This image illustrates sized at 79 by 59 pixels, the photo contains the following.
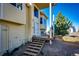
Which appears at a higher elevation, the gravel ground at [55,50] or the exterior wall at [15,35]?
the exterior wall at [15,35]

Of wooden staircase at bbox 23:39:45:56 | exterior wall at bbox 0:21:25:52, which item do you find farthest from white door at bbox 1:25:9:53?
wooden staircase at bbox 23:39:45:56

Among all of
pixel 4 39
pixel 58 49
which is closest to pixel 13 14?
pixel 4 39

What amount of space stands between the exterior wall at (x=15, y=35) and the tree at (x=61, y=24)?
1.90ft

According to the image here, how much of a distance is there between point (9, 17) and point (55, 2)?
0.79 meters

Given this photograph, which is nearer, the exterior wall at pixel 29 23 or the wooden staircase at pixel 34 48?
the wooden staircase at pixel 34 48

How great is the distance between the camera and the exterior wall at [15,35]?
2705 millimetres

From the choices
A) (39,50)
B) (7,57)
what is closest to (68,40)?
(39,50)

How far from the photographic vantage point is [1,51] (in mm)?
2652

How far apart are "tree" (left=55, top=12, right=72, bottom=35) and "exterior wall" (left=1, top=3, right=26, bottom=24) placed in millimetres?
572

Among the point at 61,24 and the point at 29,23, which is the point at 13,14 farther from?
the point at 61,24

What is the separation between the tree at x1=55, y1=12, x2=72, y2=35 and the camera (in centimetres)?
279

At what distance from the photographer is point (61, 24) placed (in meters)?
2.80

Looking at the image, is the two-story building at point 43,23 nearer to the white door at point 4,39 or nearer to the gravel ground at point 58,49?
the gravel ground at point 58,49

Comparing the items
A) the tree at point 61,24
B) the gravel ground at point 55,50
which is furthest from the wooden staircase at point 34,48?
the tree at point 61,24
